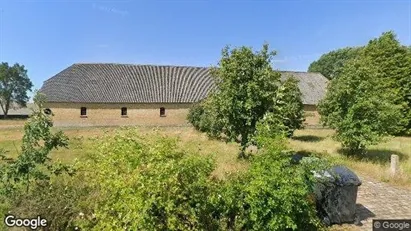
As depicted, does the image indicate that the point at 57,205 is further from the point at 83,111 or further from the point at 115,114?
the point at 83,111

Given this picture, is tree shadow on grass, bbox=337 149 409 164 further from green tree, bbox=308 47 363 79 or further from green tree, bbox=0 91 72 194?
green tree, bbox=308 47 363 79

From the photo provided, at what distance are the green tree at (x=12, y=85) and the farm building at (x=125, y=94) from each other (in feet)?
119

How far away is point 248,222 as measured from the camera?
17.0ft

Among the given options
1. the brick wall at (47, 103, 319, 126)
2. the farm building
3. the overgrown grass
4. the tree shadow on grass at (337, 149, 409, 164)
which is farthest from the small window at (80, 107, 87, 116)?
the tree shadow on grass at (337, 149, 409, 164)

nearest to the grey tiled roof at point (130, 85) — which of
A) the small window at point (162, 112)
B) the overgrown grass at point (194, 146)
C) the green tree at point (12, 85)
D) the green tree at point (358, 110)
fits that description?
the small window at point (162, 112)

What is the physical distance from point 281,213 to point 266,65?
794 cm

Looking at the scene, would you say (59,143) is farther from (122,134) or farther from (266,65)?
(266,65)

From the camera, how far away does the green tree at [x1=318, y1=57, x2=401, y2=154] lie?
13148 millimetres

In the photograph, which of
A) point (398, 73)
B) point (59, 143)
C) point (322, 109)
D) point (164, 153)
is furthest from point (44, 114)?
point (398, 73)

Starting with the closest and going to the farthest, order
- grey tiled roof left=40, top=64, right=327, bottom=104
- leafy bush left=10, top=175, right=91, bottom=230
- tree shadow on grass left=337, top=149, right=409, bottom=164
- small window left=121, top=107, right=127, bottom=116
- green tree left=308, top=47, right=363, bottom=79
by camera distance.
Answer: leafy bush left=10, top=175, right=91, bottom=230 → tree shadow on grass left=337, top=149, right=409, bottom=164 → grey tiled roof left=40, top=64, right=327, bottom=104 → small window left=121, top=107, right=127, bottom=116 → green tree left=308, top=47, right=363, bottom=79

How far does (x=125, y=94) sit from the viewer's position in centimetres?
3052

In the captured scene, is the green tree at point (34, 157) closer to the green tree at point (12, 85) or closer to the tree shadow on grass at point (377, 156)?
the tree shadow on grass at point (377, 156)

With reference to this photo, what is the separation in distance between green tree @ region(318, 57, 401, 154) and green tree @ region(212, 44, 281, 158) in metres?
4.00

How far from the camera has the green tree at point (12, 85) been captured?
59013 mm
